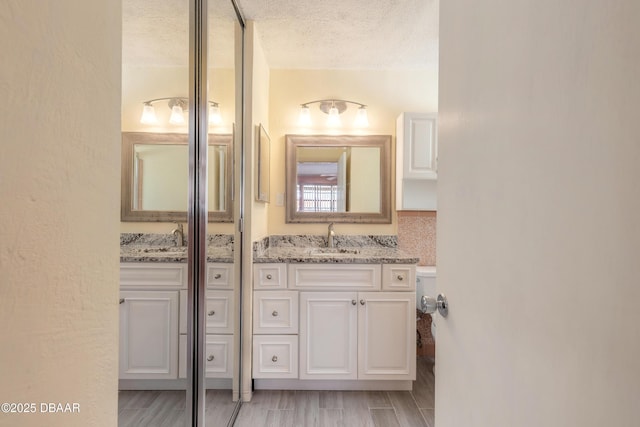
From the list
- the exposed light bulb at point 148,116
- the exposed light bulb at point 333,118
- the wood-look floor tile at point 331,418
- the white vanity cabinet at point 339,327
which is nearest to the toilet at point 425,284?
the white vanity cabinet at point 339,327

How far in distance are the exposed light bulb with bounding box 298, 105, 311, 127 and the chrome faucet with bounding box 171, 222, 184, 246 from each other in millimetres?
1850

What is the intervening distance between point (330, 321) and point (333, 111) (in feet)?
5.69

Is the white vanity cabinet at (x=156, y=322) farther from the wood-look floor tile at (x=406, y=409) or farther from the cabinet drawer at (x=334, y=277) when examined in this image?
the wood-look floor tile at (x=406, y=409)

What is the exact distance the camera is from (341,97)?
9.07 ft

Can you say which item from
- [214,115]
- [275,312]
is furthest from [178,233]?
[275,312]

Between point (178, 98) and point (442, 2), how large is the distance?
0.88 metres

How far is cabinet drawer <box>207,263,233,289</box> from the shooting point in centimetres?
142

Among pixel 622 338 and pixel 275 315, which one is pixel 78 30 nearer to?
pixel 622 338

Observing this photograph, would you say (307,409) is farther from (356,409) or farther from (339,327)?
(339,327)

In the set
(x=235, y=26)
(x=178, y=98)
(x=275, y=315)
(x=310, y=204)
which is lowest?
(x=275, y=315)

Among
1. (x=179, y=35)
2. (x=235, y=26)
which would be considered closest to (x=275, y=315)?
(x=179, y=35)

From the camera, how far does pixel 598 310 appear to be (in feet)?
1.24

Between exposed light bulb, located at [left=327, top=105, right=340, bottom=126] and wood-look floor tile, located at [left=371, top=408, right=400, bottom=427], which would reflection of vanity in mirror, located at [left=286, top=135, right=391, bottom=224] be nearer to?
exposed light bulb, located at [left=327, top=105, right=340, bottom=126]

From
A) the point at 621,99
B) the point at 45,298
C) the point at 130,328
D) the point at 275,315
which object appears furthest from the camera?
the point at 275,315
